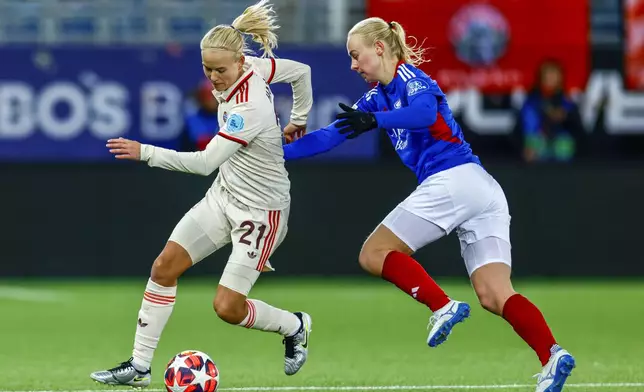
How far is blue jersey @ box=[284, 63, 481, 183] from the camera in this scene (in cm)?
627

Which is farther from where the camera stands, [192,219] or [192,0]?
[192,0]

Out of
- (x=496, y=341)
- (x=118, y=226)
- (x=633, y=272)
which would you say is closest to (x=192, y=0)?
(x=118, y=226)

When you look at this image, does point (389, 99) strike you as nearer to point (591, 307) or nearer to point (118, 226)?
point (591, 307)

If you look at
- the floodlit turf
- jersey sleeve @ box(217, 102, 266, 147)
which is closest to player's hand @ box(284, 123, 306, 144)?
jersey sleeve @ box(217, 102, 266, 147)

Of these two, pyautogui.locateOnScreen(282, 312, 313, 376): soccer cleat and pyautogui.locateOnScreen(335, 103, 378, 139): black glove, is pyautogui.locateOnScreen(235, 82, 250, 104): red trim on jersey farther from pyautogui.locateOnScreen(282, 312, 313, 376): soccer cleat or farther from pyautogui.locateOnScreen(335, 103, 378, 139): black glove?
pyautogui.locateOnScreen(282, 312, 313, 376): soccer cleat

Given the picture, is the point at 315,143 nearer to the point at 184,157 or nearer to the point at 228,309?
the point at 184,157

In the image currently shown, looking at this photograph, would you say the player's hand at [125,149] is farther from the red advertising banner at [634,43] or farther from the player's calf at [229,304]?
the red advertising banner at [634,43]

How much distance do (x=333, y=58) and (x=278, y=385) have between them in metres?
6.39

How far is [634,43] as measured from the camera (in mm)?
13500

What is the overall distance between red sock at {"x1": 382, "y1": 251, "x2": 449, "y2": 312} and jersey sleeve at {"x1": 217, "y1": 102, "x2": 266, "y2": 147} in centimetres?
91

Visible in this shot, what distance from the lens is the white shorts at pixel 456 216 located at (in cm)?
642

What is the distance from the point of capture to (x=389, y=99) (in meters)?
6.62

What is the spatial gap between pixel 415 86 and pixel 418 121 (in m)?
0.20

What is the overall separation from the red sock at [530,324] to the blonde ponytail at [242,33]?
5.82 feet
